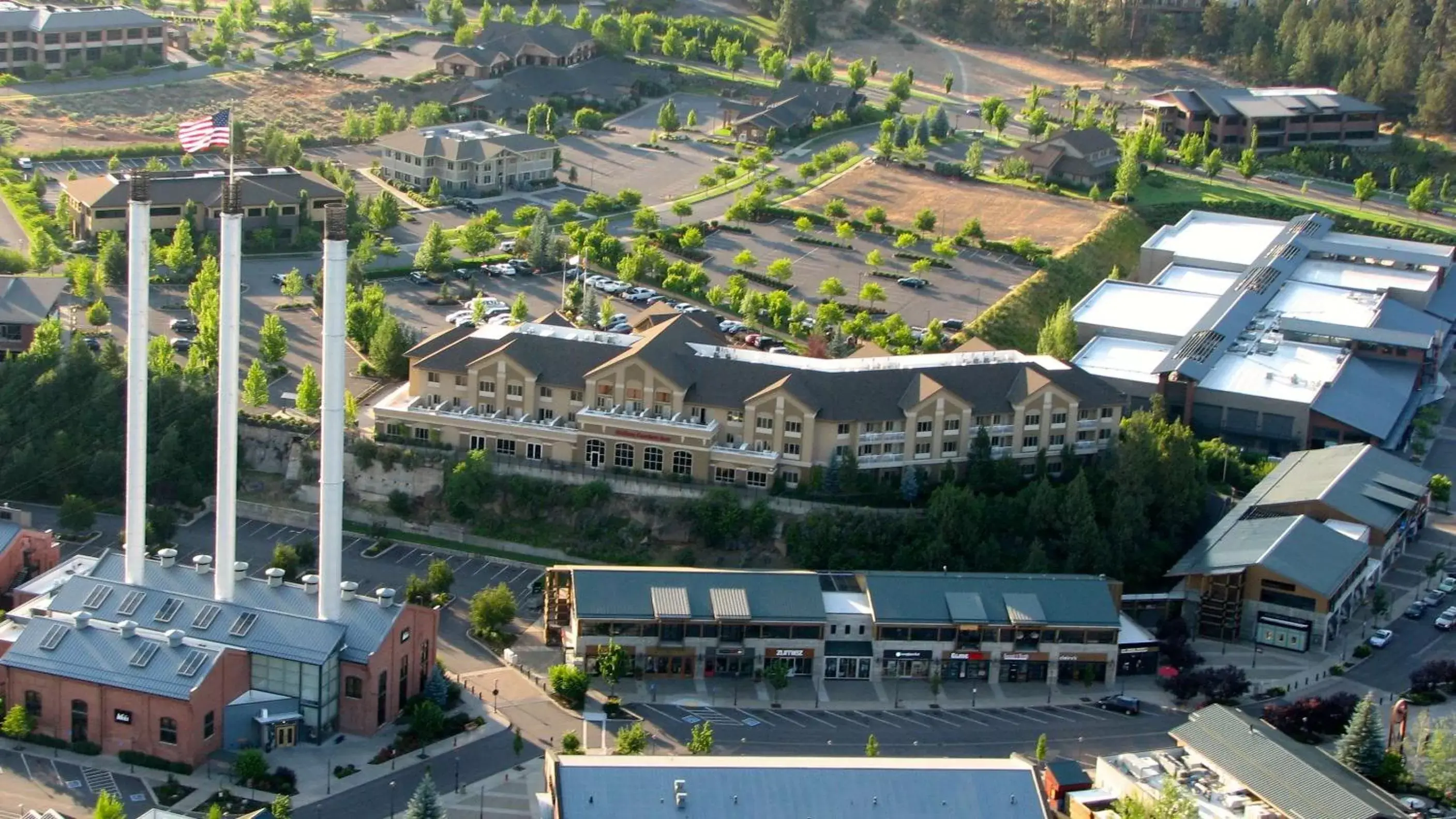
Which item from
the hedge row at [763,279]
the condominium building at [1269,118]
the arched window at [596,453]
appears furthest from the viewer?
the condominium building at [1269,118]

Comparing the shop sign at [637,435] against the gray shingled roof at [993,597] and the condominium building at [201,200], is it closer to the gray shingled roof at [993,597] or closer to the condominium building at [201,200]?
the gray shingled roof at [993,597]

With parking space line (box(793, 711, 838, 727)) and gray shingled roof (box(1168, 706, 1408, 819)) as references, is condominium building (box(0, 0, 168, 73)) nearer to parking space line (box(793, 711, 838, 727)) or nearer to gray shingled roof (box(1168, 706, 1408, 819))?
parking space line (box(793, 711, 838, 727))

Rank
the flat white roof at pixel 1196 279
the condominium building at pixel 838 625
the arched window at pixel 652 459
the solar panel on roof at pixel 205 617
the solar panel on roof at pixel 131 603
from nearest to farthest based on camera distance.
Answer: the solar panel on roof at pixel 205 617 → the solar panel on roof at pixel 131 603 → the condominium building at pixel 838 625 → the arched window at pixel 652 459 → the flat white roof at pixel 1196 279

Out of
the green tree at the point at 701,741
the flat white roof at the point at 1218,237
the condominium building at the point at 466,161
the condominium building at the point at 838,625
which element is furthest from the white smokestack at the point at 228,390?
the flat white roof at the point at 1218,237

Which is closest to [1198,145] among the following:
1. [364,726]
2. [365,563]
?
[365,563]

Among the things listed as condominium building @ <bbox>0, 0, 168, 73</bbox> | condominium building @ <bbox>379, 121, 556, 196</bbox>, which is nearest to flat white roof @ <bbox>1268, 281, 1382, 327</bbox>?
condominium building @ <bbox>379, 121, 556, 196</bbox>

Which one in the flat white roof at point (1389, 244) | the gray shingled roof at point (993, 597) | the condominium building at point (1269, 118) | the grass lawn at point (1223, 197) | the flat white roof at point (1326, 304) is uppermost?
the condominium building at point (1269, 118)
